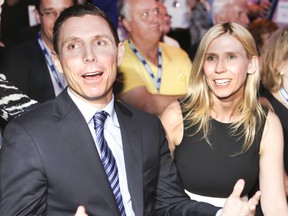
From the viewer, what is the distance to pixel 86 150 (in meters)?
1.70

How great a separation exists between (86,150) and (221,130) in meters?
0.92

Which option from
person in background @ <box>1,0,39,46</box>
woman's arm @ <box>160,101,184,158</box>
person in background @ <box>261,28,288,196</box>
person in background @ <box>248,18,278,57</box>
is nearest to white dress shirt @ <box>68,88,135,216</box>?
woman's arm @ <box>160,101,184,158</box>

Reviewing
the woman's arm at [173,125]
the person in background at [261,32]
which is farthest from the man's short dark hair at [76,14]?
the person in background at [261,32]

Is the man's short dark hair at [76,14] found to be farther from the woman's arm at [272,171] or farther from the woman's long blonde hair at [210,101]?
the woman's arm at [272,171]

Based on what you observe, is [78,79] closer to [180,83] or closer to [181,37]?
[180,83]

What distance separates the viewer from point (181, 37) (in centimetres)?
459

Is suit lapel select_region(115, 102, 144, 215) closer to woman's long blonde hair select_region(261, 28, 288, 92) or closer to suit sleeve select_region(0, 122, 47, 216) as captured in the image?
suit sleeve select_region(0, 122, 47, 216)

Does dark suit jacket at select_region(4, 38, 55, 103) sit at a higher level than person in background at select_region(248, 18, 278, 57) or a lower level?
higher

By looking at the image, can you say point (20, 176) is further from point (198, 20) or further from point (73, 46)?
point (198, 20)

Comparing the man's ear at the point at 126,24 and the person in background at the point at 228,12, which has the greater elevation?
the man's ear at the point at 126,24

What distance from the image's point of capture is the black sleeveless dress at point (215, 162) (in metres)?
2.38

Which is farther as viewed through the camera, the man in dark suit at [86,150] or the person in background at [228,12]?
the person in background at [228,12]

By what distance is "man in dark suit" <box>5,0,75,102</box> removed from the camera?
2824mm

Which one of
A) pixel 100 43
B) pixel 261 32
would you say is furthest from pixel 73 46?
pixel 261 32
